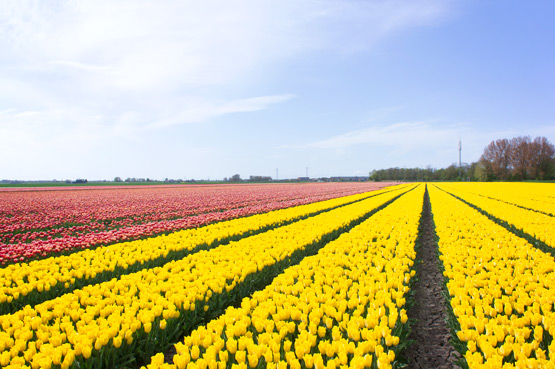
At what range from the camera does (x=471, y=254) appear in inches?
253

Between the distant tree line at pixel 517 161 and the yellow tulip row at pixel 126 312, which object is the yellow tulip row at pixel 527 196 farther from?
the distant tree line at pixel 517 161

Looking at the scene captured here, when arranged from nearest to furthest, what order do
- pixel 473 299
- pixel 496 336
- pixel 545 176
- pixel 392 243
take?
pixel 496 336 → pixel 473 299 → pixel 392 243 → pixel 545 176

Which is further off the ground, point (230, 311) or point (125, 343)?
point (230, 311)

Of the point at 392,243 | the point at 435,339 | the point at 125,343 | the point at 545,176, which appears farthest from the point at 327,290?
the point at 545,176

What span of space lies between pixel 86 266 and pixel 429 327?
243 inches

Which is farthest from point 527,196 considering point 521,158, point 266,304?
point 521,158

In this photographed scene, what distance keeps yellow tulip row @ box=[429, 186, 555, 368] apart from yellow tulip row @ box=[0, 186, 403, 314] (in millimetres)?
5854

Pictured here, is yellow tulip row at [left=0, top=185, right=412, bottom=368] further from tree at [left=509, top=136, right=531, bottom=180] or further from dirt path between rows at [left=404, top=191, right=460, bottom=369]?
tree at [left=509, top=136, right=531, bottom=180]

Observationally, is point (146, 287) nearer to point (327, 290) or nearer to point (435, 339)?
point (327, 290)

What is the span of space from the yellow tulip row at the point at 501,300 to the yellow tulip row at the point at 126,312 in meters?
3.23

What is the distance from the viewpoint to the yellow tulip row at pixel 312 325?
271 cm

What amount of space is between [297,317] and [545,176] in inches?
4158

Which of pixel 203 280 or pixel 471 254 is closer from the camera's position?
pixel 203 280

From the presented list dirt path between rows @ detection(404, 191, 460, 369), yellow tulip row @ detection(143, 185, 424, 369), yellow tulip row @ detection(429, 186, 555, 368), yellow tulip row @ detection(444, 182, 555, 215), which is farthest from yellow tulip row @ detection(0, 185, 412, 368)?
yellow tulip row @ detection(444, 182, 555, 215)
